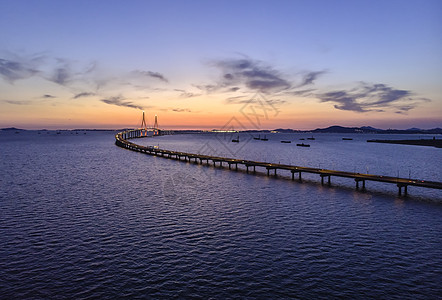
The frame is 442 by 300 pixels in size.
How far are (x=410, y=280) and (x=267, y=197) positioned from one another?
84.0ft

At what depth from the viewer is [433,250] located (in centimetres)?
2395

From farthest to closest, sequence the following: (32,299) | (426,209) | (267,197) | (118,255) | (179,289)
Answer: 1. (267,197)
2. (426,209)
3. (118,255)
4. (179,289)
5. (32,299)

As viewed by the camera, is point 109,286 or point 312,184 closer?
point 109,286

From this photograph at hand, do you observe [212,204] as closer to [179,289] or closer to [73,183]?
[179,289]

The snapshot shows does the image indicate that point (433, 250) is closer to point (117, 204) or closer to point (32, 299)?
point (32, 299)

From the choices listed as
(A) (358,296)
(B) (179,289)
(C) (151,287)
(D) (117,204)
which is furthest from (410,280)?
(D) (117,204)

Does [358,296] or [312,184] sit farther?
[312,184]

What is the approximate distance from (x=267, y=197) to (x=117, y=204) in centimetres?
2174

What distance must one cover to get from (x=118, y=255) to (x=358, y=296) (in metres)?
17.2

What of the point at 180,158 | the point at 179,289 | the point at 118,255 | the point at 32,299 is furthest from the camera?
the point at 180,158

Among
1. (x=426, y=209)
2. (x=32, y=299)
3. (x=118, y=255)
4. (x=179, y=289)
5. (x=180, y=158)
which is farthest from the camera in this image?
(x=180, y=158)

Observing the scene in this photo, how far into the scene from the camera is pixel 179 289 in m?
18.1

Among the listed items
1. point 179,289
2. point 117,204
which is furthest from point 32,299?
point 117,204

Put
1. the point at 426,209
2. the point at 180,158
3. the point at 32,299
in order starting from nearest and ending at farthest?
the point at 32,299 < the point at 426,209 < the point at 180,158
